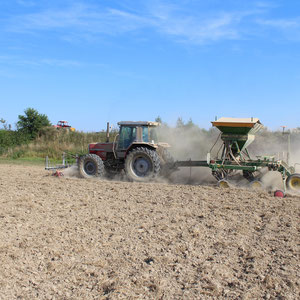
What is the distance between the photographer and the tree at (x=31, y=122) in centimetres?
2878

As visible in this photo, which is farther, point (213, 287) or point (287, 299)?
point (213, 287)

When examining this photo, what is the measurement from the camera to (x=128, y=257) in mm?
5305

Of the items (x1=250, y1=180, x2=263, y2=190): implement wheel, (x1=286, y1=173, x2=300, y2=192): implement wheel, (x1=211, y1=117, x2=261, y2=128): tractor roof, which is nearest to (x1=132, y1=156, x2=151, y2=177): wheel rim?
(x1=211, y1=117, x2=261, y2=128): tractor roof

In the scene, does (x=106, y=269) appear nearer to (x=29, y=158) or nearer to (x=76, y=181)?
(x=76, y=181)

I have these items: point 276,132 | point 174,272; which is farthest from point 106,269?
point 276,132

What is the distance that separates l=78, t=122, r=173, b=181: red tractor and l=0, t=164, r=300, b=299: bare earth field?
2.46 m

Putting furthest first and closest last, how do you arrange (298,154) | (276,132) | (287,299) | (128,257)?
1. (276,132)
2. (298,154)
3. (128,257)
4. (287,299)

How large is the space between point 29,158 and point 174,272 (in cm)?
2099

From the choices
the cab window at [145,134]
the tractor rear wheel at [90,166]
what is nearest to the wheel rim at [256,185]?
the cab window at [145,134]

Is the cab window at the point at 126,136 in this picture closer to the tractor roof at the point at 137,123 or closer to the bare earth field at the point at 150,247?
the tractor roof at the point at 137,123

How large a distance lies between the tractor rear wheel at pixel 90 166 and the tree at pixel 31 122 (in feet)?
55.2

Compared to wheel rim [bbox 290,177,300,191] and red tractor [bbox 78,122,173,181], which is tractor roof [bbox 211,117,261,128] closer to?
wheel rim [bbox 290,177,300,191]

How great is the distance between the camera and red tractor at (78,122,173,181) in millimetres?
11875

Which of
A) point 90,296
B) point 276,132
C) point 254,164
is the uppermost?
point 276,132
